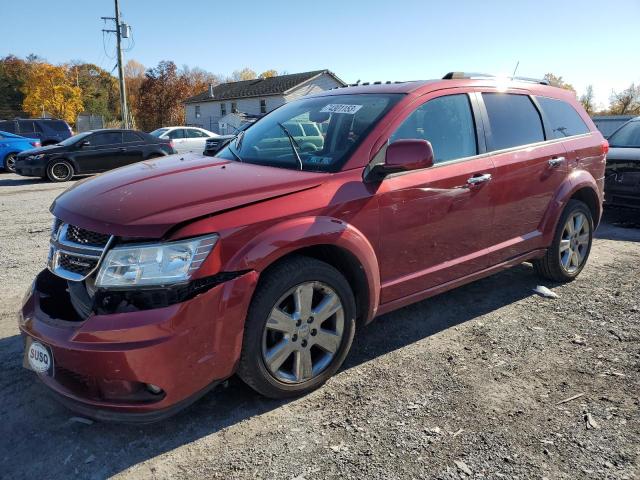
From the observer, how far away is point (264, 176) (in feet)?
9.78

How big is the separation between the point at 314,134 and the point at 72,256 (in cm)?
179

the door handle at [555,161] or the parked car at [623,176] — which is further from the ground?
the door handle at [555,161]

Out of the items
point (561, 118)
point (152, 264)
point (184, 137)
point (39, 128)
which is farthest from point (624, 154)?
point (39, 128)

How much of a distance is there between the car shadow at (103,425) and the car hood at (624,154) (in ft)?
17.9

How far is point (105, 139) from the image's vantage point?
14.1m

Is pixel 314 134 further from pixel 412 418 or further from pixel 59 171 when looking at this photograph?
pixel 59 171

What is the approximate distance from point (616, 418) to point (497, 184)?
5.91 feet

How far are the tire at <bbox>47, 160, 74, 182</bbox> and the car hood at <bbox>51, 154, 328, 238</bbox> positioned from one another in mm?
11696

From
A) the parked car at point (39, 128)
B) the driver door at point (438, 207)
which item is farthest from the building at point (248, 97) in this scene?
the driver door at point (438, 207)

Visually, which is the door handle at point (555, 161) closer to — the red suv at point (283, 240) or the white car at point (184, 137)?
the red suv at point (283, 240)

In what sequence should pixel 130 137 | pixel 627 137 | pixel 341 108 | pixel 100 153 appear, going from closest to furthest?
pixel 341 108
pixel 627 137
pixel 100 153
pixel 130 137

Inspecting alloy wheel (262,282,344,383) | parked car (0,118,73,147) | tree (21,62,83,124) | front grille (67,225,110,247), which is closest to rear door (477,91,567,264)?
alloy wheel (262,282,344,383)

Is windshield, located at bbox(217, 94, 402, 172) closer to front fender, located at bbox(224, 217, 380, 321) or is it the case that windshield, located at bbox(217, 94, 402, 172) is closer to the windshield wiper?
the windshield wiper

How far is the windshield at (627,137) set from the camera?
8.01 metres
